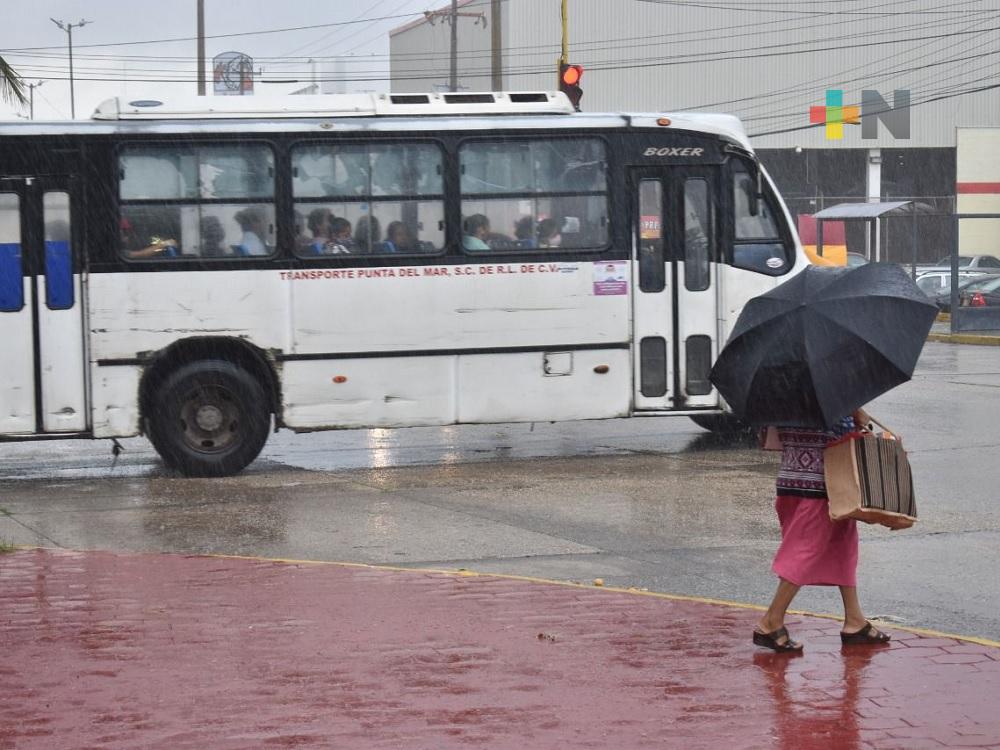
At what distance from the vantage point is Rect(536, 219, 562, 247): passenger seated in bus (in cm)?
1402

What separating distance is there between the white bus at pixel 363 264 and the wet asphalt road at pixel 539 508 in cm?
67

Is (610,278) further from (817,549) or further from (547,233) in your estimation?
(817,549)

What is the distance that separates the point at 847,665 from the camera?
6.62m

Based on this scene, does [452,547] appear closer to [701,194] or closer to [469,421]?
[469,421]

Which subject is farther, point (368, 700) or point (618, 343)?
point (618, 343)

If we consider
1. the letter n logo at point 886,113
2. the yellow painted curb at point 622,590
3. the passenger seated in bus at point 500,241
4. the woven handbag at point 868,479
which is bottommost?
the yellow painted curb at point 622,590

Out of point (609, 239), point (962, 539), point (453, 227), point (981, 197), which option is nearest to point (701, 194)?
point (609, 239)

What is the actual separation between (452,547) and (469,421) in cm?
407

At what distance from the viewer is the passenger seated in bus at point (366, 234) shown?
13648 mm

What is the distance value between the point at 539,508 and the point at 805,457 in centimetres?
469

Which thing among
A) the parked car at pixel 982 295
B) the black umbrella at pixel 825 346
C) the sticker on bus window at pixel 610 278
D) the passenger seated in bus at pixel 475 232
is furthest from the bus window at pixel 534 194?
the parked car at pixel 982 295

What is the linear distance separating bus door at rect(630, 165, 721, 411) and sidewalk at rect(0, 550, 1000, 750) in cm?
598

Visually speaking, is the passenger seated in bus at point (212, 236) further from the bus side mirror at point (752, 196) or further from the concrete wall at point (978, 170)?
the concrete wall at point (978, 170)

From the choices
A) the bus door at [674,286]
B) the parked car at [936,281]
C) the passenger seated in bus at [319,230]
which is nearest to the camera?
the passenger seated in bus at [319,230]
